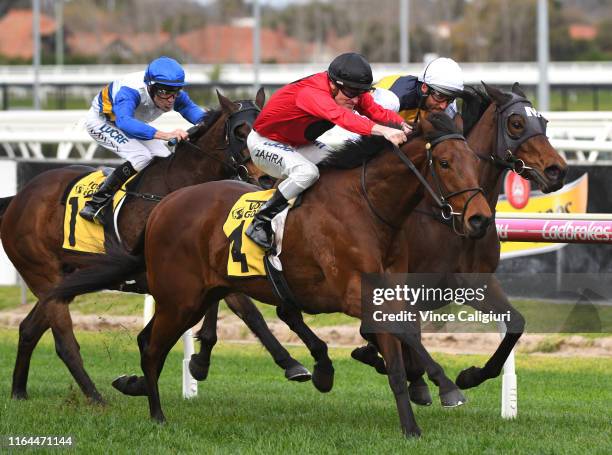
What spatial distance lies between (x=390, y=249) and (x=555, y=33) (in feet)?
246

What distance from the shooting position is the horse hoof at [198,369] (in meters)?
7.56

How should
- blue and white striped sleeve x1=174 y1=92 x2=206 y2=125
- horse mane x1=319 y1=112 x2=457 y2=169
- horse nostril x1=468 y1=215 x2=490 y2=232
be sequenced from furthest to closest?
blue and white striped sleeve x1=174 y1=92 x2=206 y2=125, horse mane x1=319 y1=112 x2=457 y2=169, horse nostril x1=468 y1=215 x2=490 y2=232

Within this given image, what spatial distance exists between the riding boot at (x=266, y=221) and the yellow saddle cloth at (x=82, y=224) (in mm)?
1828

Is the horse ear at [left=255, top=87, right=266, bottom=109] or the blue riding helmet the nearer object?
the blue riding helmet

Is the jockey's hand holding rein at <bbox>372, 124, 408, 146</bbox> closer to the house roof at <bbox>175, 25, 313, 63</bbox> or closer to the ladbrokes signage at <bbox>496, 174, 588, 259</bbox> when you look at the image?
the ladbrokes signage at <bbox>496, 174, 588, 259</bbox>

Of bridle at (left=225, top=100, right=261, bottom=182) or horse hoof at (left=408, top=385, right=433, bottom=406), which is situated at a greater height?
bridle at (left=225, top=100, right=261, bottom=182)

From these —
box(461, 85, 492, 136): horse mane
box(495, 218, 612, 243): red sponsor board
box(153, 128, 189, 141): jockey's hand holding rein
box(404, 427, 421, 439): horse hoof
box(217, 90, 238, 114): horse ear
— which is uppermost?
box(461, 85, 492, 136): horse mane

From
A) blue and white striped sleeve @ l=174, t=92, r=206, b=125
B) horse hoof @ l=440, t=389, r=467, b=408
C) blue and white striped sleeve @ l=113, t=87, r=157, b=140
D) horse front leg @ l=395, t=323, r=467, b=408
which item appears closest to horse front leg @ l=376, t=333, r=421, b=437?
horse front leg @ l=395, t=323, r=467, b=408

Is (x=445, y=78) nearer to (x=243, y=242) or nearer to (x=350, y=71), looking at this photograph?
(x=350, y=71)

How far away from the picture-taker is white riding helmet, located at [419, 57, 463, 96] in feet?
22.5

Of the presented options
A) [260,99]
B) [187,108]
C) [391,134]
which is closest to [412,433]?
[391,134]

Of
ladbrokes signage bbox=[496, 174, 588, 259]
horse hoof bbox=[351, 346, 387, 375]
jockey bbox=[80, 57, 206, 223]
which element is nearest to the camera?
horse hoof bbox=[351, 346, 387, 375]

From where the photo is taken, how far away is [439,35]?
87750mm

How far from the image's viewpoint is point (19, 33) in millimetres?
94625
